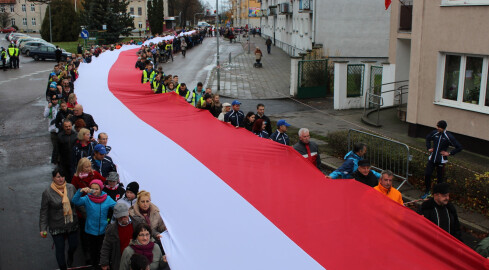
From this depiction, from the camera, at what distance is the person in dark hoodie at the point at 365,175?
7.16 meters

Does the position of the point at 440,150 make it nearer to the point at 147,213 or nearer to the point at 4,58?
the point at 147,213

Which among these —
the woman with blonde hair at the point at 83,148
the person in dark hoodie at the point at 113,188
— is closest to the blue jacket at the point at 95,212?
the person in dark hoodie at the point at 113,188

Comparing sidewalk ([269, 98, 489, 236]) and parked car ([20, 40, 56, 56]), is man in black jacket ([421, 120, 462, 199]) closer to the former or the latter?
sidewalk ([269, 98, 489, 236])

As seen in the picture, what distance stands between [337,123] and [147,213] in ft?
42.5

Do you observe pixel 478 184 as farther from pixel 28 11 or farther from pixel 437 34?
pixel 28 11

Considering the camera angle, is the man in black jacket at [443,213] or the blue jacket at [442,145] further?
the blue jacket at [442,145]

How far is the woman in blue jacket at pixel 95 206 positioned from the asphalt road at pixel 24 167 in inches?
42.3

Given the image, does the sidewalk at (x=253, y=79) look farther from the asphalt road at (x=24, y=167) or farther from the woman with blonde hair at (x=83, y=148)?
the woman with blonde hair at (x=83, y=148)

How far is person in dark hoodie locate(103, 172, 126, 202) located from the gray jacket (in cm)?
46

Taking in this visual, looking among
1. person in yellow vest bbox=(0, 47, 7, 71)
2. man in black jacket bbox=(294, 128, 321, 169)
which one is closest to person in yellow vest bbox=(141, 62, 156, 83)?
man in black jacket bbox=(294, 128, 321, 169)

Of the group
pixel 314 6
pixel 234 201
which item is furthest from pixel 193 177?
pixel 314 6

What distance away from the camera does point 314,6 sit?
32.9 meters

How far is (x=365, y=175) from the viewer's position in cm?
724

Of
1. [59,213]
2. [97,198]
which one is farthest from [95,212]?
[59,213]
